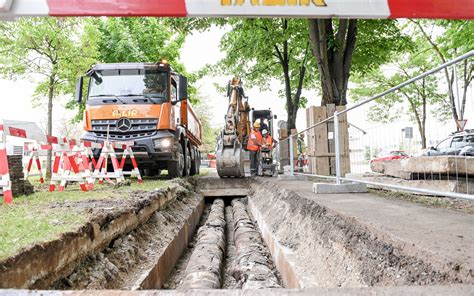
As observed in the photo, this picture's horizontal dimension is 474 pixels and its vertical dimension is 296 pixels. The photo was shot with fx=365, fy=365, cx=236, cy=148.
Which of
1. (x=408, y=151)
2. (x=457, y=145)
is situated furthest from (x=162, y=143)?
(x=457, y=145)

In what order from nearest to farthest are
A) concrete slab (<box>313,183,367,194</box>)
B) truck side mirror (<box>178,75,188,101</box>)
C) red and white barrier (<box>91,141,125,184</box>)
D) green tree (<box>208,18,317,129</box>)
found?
concrete slab (<box>313,183,367,194</box>)
red and white barrier (<box>91,141,125,184</box>)
truck side mirror (<box>178,75,188,101</box>)
green tree (<box>208,18,317,129</box>)

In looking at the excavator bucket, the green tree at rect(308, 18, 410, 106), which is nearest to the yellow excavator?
the excavator bucket

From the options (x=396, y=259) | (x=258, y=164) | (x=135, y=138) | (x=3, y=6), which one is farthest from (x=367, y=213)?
(x=258, y=164)

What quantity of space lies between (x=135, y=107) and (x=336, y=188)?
5.43 m

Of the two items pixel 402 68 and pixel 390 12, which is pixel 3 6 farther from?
pixel 402 68

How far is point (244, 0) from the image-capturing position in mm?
3039

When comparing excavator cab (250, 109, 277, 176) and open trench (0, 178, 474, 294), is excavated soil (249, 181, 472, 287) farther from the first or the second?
excavator cab (250, 109, 277, 176)

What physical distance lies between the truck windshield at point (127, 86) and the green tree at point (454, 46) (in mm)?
6711

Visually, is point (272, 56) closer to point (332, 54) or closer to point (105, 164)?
point (332, 54)

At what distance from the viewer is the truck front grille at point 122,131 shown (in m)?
8.84

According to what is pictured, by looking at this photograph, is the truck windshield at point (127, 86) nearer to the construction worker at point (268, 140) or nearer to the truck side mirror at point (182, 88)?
the truck side mirror at point (182, 88)

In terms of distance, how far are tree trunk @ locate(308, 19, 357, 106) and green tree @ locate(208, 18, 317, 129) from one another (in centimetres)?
227

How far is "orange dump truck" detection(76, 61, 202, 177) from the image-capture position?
8.81m

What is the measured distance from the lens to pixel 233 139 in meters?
10.7
